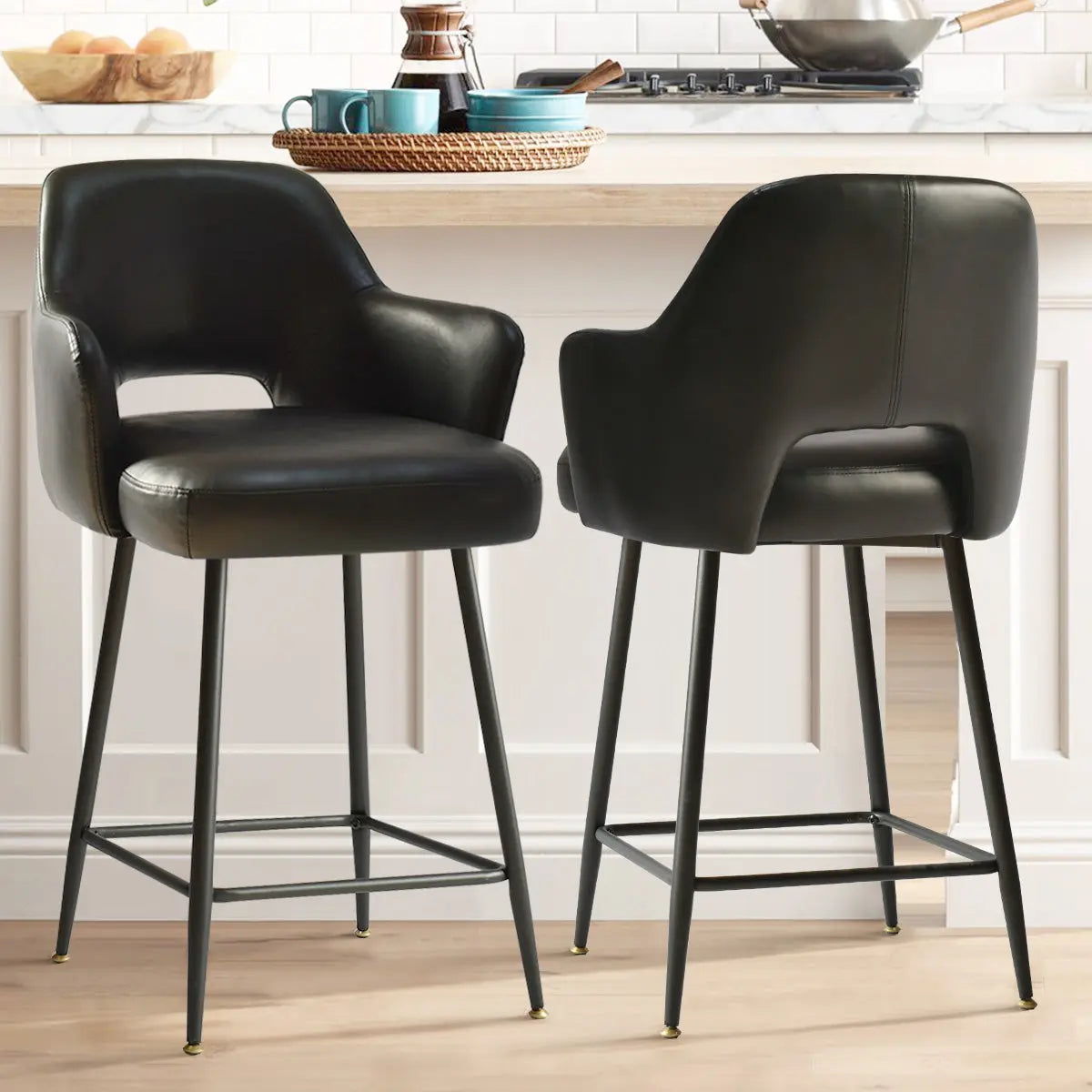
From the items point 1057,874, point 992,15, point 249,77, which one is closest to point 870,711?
point 1057,874

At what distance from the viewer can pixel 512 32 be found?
4.97m

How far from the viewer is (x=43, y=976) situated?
7.82ft

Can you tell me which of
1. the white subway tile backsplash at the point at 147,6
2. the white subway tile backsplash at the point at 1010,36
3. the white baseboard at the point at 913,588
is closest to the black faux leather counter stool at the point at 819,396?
the white baseboard at the point at 913,588

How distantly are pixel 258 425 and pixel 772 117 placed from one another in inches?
93.3

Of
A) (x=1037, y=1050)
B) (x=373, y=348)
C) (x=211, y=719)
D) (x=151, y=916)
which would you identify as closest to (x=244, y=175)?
(x=373, y=348)

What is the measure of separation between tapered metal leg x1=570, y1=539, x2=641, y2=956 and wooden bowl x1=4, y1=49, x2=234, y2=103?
8.15 ft

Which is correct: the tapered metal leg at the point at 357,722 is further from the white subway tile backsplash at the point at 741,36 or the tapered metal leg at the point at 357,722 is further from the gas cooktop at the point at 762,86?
the white subway tile backsplash at the point at 741,36

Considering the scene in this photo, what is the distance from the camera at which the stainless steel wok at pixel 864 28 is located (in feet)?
14.4

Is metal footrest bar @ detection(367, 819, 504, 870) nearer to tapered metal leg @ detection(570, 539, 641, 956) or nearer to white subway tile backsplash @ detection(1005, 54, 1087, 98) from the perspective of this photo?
tapered metal leg @ detection(570, 539, 641, 956)

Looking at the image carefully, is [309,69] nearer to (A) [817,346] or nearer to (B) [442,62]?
(B) [442,62]

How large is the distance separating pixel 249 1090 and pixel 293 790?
63 centimetres

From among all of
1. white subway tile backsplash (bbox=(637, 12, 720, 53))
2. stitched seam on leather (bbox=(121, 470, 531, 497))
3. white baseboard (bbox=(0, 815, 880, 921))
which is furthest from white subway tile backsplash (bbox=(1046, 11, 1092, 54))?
stitched seam on leather (bbox=(121, 470, 531, 497))

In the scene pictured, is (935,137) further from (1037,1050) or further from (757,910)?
(1037,1050)

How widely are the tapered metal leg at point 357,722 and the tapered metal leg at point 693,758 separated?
0.52 m
